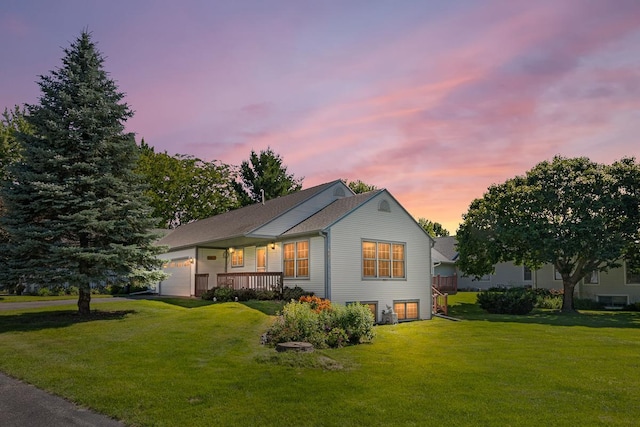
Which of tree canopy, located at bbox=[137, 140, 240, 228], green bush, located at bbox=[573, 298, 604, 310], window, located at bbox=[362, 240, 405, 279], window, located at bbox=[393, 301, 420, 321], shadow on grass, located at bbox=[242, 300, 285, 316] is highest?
tree canopy, located at bbox=[137, 140, 240, 228]

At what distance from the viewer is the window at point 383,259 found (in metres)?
22.1

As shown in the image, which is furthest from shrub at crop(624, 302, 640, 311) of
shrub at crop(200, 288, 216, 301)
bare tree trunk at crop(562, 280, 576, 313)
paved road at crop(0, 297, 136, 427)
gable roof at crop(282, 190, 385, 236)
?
paved road at crop(0, 297, 136, 427)

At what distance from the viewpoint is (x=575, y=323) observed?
75.4ft

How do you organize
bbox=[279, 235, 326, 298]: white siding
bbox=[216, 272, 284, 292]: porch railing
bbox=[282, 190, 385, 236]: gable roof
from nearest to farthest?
bbox=[279, 235, 326, 298]: white siding < bbox=[282, 190, 385, 236]: gable roof < bbox=[216, 272, 284, 292]: porch railing

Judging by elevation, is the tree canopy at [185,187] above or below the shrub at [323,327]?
above

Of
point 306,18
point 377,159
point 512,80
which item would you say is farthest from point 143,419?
point 377,159

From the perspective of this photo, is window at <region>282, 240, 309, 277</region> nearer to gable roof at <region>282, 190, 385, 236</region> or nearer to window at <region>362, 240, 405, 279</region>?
gable roof at <region>282, 190, 385, 236</region>

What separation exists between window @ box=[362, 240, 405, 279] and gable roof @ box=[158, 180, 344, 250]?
4920 millimetres

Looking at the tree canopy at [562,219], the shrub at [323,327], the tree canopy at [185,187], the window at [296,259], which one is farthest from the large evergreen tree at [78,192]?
the tree canopy at [185,187]

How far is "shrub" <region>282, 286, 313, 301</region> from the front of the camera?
68.5ft

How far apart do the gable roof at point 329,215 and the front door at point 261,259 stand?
7.75 ft

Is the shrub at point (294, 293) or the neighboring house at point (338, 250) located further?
the neighboring house at point (338, 250)

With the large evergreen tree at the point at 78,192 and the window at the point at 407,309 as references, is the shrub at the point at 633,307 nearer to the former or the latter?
the window at the point at 407,309

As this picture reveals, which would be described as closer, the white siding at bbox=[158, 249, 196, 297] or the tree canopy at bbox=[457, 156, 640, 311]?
the tree canopy at bbox=[457, 156, 640, 311]
